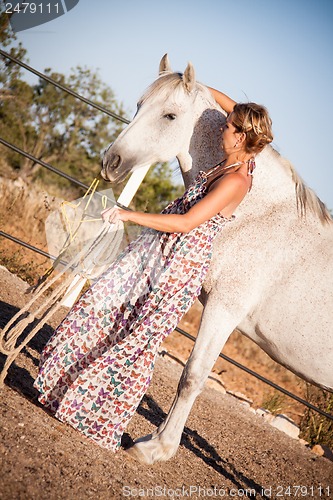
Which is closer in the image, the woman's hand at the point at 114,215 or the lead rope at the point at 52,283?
the woman's hand at the point at 114,215

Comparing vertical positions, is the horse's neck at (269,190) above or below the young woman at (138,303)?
above

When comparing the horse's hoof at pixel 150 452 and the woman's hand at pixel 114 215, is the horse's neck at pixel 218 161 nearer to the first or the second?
the woman's hand at pixel 114 215

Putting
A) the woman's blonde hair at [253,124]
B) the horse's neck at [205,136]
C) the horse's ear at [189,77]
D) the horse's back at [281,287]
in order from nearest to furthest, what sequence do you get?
the woman's blonde hair at [253,124] < the horse's ear at [189,77] < the horse's back at [281,287] < the horse's neck at [205,136]

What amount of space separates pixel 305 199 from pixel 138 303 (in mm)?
1201

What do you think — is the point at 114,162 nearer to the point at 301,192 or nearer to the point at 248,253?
the point at 248,253

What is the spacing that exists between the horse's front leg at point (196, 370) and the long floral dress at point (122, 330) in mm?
209

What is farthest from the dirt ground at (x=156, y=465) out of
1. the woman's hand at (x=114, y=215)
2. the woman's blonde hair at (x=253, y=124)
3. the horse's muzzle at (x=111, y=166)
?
the woman's blonde hair at (x=253, y=124)

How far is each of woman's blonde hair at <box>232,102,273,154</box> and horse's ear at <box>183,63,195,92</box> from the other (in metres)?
0.31

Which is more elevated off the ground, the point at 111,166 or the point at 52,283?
the point at 111,166

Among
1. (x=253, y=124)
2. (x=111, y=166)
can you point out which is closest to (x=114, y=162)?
(x=111, y=166)

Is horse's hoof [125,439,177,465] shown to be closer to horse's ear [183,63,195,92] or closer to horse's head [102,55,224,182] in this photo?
horse's head [102,55,224,182]

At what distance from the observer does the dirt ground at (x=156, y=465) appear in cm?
229

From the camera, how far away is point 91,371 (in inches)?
111

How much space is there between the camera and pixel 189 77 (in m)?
3.04
